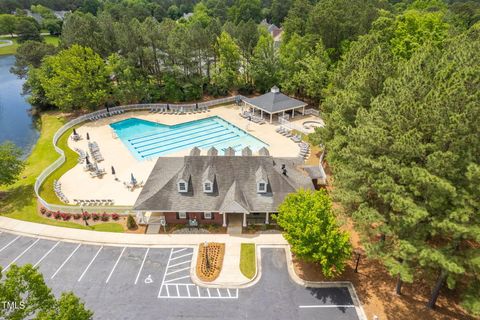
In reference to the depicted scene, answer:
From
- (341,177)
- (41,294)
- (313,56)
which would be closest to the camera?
(41,294)

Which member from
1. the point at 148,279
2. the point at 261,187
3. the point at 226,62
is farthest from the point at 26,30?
the point at 148,279

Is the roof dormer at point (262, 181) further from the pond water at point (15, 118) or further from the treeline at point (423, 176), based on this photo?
the pond water at point (15, 118)

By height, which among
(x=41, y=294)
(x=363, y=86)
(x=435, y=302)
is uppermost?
(x=363, y=86)

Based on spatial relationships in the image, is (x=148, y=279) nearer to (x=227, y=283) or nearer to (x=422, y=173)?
(x=227, y=283)

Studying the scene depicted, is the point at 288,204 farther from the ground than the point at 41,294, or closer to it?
closer to it

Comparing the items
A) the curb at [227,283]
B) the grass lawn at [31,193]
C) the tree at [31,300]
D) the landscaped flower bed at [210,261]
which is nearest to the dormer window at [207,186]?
the landscaped flower bed at [210,261]

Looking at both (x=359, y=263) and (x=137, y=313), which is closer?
(x=137, y=313)

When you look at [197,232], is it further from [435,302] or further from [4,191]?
[4,191]

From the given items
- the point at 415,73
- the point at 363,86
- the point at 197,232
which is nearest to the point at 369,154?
the point at 415,73
